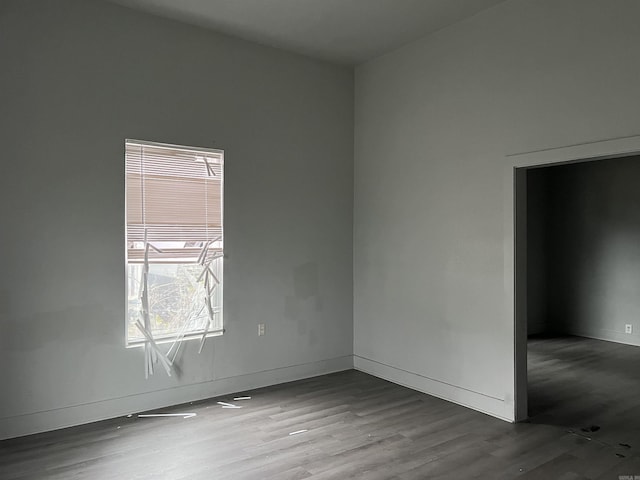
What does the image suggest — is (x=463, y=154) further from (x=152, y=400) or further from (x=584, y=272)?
(x=584, y=272)

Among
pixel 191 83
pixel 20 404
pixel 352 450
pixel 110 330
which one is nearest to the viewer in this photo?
pixel 352 450

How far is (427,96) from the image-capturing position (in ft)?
15.3

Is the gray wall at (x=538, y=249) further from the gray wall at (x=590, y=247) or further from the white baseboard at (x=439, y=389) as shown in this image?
the white baseboard at (x=439, y=389)

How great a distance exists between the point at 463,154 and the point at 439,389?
7.02 ft

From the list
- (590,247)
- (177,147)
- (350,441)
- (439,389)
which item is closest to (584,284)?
(590,247)

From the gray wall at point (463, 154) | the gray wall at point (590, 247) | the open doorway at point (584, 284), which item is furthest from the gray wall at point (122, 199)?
the gray wall at point (590, 247)

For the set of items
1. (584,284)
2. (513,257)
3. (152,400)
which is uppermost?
(513,257)

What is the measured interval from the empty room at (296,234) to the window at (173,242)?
0.02 metres

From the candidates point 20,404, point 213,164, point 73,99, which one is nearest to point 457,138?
point 213,164

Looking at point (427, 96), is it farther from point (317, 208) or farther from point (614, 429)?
point (614, 429)

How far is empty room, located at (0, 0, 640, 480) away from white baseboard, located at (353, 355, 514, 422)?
23 mm

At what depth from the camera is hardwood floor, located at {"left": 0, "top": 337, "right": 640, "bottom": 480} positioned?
3.08 meters

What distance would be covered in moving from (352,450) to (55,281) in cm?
253

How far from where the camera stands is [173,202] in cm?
433
